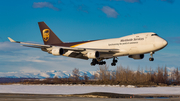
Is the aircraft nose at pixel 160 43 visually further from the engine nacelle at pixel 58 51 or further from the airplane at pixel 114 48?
the engine nacelle at pixel 58 51

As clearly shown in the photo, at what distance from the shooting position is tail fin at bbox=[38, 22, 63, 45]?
210 ft

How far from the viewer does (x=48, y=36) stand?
6506 centimetres

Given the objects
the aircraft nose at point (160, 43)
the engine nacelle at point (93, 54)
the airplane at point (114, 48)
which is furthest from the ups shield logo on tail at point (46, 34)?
the aircraft nose at point (160, 43)

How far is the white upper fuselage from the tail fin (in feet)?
61.8

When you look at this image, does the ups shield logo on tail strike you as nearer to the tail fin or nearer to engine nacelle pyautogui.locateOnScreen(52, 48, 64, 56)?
the tail fin

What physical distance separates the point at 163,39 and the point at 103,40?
48.1ft

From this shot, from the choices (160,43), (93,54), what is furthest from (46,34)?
(160,43)

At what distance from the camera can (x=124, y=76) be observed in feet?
348

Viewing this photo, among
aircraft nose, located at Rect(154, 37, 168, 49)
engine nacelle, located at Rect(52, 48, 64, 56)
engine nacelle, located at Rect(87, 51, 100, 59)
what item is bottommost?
engine nacelle, located at Rect(87, 51, 100, 59)

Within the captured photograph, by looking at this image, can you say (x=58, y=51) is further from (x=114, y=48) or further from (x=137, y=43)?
(x=137, y=43)

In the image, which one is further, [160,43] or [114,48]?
[114,48]

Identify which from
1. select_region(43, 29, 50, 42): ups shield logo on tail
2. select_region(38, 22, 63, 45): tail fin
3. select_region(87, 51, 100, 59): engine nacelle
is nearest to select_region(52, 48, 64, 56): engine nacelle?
select_region(87, 51, 100, 59): engine nacelle

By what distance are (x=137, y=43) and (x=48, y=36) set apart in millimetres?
30064

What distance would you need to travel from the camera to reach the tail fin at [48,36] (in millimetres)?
63938
